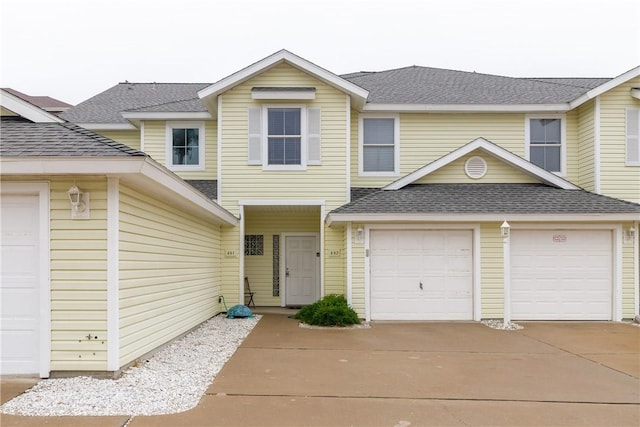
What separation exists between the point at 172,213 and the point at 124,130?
694 centimetres

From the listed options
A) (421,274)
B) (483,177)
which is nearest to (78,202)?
(421,274)

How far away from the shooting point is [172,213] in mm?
8281

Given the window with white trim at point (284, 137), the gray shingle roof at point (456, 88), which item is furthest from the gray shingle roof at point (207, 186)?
the gray shingle roof at point (456, 88)

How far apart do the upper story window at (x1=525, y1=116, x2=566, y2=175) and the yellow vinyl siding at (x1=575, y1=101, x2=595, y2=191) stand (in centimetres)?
42

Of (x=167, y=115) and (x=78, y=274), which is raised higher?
(x=167, y=115)

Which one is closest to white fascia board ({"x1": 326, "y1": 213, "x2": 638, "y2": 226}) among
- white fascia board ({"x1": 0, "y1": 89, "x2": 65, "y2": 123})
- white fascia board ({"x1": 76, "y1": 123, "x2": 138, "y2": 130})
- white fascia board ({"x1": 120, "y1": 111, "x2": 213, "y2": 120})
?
white fascia board ({"x1": 120, "y1": 111, "x2": 213, "y2": 120})

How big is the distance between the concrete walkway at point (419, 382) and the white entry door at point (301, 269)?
4534mm

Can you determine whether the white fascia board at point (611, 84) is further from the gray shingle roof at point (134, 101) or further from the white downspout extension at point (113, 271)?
the white downspout extension at point (113, 271)

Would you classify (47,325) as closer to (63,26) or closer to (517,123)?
(63,26)

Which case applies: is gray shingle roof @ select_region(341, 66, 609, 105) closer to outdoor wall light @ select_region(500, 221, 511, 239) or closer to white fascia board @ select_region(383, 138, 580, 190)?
white fascia board @ select_region(383, 138, 580, 190)

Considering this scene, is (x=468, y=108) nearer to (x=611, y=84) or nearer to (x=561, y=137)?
(x=561, y=137)

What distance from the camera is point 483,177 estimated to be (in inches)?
483

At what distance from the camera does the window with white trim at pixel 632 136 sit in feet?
41.6

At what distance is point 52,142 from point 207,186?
7018 millimetres
